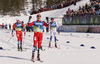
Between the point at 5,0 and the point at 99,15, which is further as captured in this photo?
the point at 5,0

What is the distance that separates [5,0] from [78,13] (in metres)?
64.7

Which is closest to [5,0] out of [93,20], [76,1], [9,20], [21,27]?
[9,20]

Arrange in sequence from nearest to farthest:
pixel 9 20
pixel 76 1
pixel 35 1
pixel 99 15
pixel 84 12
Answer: pixel 99 15, pixel 84 12, pixel 76 1, pixel 9 20, pixel 35 1

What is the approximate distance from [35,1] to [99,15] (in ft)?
336

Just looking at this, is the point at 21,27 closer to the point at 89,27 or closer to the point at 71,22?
the point at 89,27

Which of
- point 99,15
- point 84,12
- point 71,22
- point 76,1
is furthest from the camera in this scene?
point 76,1

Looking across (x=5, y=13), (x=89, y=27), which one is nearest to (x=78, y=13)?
(x=89, y=27)

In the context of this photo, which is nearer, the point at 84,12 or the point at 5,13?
the point at 84,12

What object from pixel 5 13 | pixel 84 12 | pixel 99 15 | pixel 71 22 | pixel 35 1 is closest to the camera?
pixel 99 15

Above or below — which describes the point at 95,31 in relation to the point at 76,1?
below

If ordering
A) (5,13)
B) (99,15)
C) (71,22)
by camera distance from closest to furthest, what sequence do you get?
(99,15) → (71,22) → (5,13)

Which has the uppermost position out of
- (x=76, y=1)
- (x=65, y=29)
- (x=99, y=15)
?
(x=76, y=1)

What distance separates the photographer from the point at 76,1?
162 ft

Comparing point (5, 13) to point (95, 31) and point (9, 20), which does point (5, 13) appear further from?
point (95, 31)
